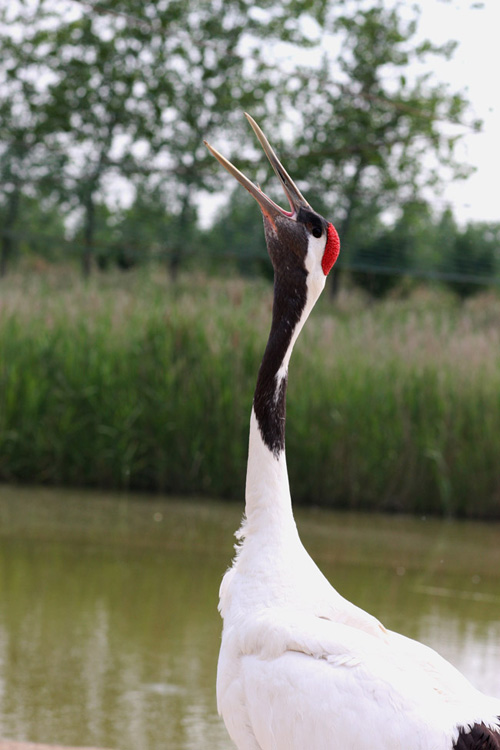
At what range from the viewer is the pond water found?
11.8 ft

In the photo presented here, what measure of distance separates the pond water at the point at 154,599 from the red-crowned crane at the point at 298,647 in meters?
1.26

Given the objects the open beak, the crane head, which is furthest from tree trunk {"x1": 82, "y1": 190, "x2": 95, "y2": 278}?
the crane head

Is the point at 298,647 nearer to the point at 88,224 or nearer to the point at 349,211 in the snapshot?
the point at 349,211

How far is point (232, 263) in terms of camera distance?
17453 millimetres

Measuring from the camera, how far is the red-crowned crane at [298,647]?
1.95 meters

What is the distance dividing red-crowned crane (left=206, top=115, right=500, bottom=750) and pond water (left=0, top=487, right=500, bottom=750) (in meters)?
1.26

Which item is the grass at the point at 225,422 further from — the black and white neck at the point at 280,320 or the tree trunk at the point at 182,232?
the tree trunk at the point at 182,232

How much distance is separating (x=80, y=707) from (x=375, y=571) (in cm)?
240

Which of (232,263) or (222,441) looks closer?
(222,441)

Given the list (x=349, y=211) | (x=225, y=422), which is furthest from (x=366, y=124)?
(x=225, y=422)

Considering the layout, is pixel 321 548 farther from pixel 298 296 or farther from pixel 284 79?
pixel 284 79

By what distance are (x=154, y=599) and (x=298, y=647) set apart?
9.47ft

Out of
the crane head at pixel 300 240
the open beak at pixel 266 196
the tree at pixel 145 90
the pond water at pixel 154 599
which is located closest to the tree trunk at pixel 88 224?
the tree at pixel 145 90

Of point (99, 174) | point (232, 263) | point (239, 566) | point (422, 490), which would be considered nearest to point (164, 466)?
point (422, 490)
